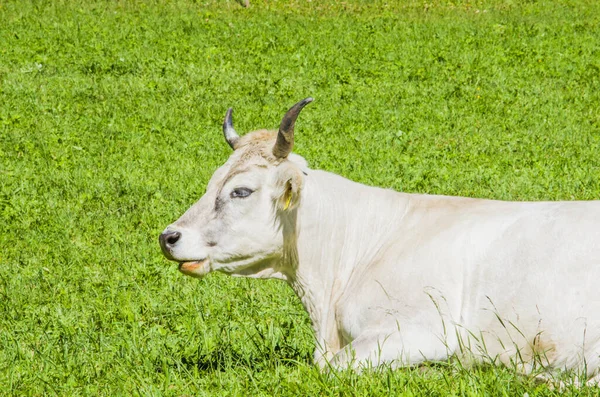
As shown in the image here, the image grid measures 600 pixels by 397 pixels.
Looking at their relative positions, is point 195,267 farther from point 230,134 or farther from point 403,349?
point 403,349

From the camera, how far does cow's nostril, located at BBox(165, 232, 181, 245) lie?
5543 millimetres

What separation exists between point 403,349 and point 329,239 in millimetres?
1053

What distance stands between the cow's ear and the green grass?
893mm

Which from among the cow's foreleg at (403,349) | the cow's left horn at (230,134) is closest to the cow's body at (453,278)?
the cow's foreleg at (403,349)

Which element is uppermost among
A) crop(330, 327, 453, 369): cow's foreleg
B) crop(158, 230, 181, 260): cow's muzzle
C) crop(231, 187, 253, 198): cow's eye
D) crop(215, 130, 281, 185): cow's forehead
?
crop(215, 130, 281, 185): cow's forehead

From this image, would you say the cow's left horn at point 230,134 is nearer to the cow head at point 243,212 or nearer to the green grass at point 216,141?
the cow head at point 243,212

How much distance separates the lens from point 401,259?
18.4 feet

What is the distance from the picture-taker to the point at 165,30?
19406 millimetres

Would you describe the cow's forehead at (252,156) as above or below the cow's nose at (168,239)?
above

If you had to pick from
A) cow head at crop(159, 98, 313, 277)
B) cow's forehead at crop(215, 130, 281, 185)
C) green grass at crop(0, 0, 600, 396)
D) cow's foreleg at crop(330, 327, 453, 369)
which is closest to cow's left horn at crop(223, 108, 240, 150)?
cow's forehead at crop(215, 130, 281, 185)

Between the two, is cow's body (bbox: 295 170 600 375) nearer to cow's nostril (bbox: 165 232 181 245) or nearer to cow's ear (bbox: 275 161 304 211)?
cow's ear (bbox: 275 161 304 211)

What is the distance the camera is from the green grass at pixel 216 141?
19.4 feet

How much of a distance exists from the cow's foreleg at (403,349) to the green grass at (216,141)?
0.09 metres

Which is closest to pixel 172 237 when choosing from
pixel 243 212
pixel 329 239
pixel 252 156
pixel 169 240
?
pixel 169 240
